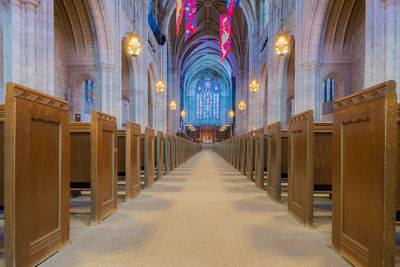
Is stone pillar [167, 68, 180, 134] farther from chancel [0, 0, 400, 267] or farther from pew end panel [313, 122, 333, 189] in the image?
pew end panel [313, 122, 333, 189]

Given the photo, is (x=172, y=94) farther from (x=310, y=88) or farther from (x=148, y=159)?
(x=148, y=159)

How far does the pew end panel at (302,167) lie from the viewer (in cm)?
260

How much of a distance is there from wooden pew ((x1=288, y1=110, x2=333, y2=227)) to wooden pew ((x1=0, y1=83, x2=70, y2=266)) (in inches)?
90.9

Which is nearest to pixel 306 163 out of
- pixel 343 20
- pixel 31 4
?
pixel 31 4

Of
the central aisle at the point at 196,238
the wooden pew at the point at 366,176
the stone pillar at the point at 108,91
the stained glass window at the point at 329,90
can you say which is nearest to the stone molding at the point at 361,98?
the wooden pew at the point at 366,176

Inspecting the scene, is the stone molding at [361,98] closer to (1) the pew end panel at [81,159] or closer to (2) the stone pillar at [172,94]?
(1) the pew end panel at [81,159]

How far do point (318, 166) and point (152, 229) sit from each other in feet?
7.16

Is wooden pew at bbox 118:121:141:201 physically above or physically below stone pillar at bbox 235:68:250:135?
below

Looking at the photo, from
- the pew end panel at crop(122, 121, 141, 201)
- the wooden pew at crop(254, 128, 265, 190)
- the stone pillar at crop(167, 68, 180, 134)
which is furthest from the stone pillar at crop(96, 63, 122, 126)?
the stone pillar at crop(167, 68, 180, 134)

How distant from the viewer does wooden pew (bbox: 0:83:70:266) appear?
1581 millimetres

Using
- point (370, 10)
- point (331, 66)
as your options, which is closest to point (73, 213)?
point (370, 10)

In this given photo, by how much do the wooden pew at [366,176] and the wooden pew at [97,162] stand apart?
230cm

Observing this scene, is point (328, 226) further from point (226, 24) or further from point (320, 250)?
point (226, 24)

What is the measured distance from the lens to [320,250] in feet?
6.69
